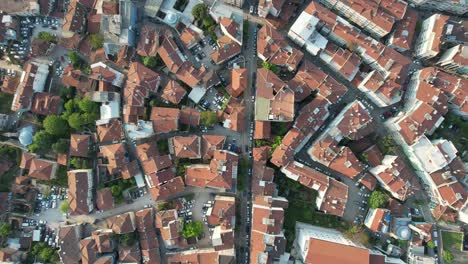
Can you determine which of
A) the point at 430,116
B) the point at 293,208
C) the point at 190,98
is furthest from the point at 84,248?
the point at 430,116

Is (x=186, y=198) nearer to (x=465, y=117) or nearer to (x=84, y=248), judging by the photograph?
(x=84, y=248)

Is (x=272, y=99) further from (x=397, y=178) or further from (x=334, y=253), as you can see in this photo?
(x=334, y=253)

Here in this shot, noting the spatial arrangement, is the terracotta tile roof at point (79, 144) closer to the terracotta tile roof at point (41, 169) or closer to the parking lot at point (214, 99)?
the terracotta tile roof at point (41, 169)

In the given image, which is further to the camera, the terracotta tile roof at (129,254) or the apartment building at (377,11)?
the terracotta tile roof at (129,254)

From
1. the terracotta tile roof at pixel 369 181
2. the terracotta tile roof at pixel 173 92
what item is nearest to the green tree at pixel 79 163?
the terracotta tile roof at pixel 173 92

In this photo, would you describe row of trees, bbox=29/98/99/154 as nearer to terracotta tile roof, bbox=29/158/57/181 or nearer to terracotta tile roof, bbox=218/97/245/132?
terracotta tile roof, bbox=29/158/57/181

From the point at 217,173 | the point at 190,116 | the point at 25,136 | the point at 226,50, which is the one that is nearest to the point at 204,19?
the point at 226,50
